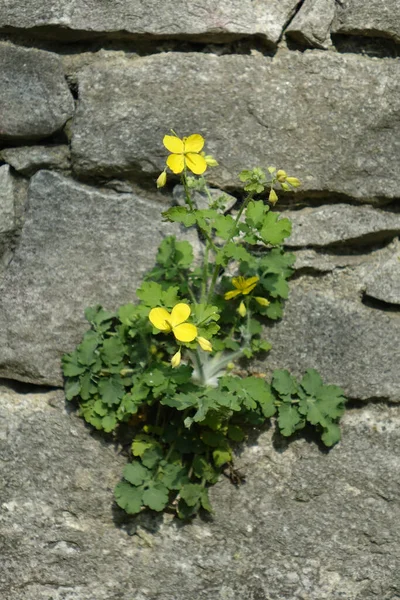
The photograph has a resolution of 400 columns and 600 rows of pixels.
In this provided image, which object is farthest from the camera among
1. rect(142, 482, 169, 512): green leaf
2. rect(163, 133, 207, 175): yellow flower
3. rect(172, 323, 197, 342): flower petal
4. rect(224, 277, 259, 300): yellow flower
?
rect(224, 277, 259, 300): yellow flower

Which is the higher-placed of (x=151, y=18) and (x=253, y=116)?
(x=151, y=18)

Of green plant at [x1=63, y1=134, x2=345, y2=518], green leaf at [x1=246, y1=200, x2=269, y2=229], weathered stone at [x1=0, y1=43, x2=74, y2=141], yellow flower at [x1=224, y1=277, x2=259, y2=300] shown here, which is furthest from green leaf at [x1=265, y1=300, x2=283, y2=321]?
weathered stone at [x1=0, y1=43, x2=74, y2=141]

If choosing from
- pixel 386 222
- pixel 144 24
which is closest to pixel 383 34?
pixel 386 222

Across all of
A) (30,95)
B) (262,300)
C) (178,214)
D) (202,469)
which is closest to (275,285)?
(262,300)

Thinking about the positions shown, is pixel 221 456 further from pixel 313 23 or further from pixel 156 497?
pixel 313 23

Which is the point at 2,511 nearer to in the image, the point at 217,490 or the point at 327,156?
the point at 217,490

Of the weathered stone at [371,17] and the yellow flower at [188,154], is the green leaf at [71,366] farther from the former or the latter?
the weathered stone at [371,17]

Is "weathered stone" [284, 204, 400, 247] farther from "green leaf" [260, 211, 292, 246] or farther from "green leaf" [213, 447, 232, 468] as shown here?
"green leaf" [213, 447, 232, 468]
